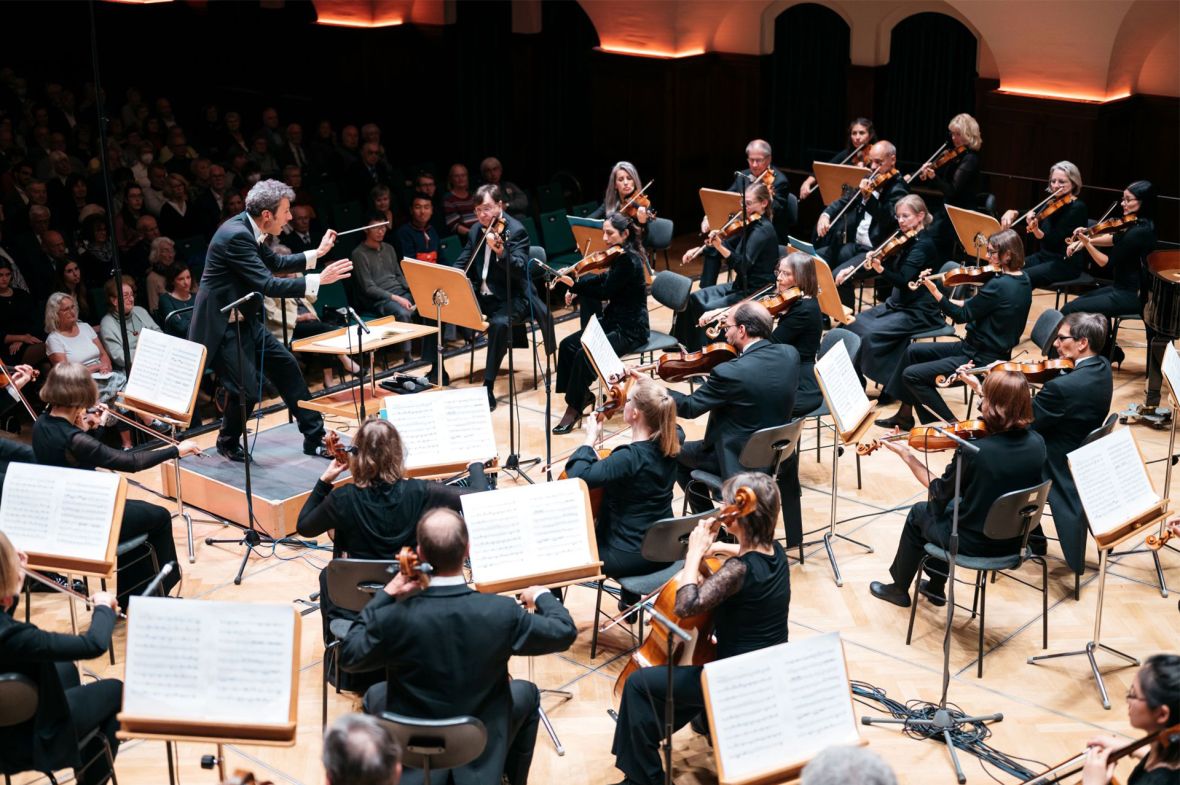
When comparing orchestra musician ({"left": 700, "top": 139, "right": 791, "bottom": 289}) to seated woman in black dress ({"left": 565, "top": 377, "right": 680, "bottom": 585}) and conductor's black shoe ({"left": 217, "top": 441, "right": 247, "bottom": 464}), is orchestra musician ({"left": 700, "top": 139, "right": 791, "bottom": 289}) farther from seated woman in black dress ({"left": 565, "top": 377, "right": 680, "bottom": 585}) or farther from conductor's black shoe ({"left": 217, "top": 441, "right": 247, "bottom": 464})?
seated woman in black dress ({"left": 565, "top": 377, "right": 680, "bottom": 585})

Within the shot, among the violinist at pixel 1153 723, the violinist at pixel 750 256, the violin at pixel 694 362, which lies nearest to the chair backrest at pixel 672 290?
the violinist at pixel 750 256

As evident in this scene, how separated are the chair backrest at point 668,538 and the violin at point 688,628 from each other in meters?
0.45

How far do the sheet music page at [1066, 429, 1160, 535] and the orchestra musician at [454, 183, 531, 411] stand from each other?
13.4 ft

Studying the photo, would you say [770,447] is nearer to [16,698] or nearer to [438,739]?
[438,739]

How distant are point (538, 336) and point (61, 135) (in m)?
4.60

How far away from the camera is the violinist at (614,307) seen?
7809mm

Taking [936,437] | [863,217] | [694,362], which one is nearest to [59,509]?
[694,362]

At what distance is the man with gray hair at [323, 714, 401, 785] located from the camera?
3090 mm

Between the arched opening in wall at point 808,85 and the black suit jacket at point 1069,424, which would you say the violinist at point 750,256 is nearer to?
the black suit jacket at point 1069,424

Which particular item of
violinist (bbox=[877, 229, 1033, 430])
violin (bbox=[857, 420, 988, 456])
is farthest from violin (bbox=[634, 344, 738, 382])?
violinist (bbox=[877, 229, 1033, 430])

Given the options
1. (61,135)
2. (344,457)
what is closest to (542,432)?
(344,457)

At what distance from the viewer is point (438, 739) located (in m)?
3.70

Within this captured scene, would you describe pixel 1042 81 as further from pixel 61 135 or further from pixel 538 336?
pixel 61 135

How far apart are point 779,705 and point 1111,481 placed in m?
2.27
